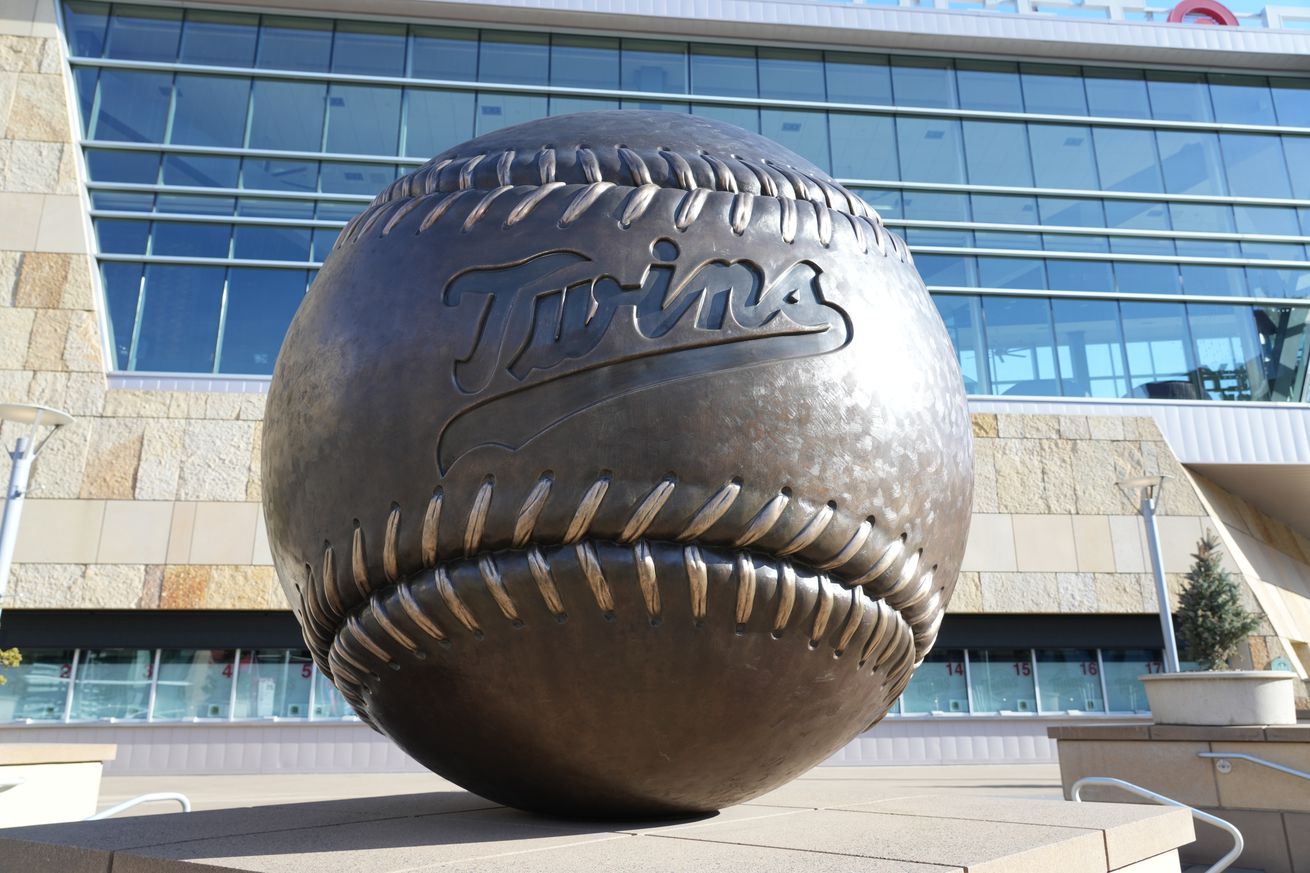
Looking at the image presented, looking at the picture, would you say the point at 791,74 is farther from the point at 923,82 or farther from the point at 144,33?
the point at 144,33

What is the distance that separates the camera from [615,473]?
2.30 m

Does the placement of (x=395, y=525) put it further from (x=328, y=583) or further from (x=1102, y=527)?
(x=1102, y=527)

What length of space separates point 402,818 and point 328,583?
1.00m

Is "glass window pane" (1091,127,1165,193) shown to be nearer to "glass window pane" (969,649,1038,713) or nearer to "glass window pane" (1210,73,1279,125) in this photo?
"glass window pane" (1210,73,1279,125)

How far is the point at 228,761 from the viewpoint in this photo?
1595 centimetres

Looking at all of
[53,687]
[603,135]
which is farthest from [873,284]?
[53,687]

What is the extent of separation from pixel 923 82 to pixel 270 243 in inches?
575

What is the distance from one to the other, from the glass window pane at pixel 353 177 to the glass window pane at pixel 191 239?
7.15 ft

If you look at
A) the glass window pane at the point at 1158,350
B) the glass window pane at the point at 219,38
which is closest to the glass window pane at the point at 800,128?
the glass window pane at the point at 1158,350

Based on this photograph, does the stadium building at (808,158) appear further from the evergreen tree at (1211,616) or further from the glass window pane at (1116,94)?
the evergreen tree at (1211,616)

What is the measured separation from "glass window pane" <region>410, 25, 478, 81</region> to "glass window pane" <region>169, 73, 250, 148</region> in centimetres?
358

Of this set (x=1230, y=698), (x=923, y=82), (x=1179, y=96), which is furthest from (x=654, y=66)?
(x=1230, y=698)

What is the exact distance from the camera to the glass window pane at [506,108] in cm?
2014

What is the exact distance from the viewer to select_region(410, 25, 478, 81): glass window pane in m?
20.4
